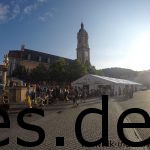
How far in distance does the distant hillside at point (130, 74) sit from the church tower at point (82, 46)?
36.5m

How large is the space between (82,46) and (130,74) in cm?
5883

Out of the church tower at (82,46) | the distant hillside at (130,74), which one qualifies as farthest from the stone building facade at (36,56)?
the distant hillside at (130,74)

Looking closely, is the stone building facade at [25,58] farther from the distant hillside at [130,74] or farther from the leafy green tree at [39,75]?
the distant hillside at [130,74]

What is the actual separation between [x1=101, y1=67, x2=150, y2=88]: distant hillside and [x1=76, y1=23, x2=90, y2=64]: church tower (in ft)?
120

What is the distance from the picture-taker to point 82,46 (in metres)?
101

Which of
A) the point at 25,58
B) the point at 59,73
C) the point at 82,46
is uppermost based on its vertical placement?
the point at 82,46

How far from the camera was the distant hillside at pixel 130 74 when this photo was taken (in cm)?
13488

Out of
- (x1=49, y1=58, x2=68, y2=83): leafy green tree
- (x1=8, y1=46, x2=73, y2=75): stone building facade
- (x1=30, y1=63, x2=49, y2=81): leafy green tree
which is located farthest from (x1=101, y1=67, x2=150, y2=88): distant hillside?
(x1=49, y1=58, x2=68, y2=83): leafy green tree

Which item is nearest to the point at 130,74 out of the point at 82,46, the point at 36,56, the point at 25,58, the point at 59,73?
the point at 82,46

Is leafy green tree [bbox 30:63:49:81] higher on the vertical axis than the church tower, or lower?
lower

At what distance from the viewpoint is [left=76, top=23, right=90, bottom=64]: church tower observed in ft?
332

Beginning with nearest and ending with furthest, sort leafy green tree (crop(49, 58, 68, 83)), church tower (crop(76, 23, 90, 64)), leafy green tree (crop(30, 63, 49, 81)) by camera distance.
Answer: leafy green tree (crop(49, 58, 68, 83)) < leafy green tree (crop(30, 63, 49, 81)) < church tower (crop(76, 23, 90, 64))

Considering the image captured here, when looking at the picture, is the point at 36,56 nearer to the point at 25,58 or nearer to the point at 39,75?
the point at 25,58

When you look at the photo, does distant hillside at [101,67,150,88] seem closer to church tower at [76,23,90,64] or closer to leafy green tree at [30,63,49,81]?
church tower at [76,23,90,64]
